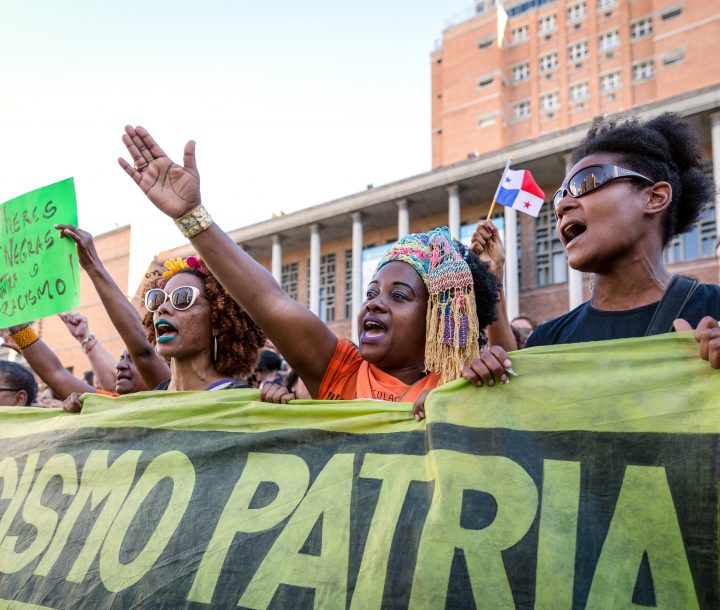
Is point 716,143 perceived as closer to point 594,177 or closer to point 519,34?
point 594,177

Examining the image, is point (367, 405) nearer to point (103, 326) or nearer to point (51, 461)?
point (51, 461)

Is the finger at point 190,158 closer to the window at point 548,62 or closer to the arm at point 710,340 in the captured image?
the arm at point 710,340

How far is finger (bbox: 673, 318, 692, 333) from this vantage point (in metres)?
1.91

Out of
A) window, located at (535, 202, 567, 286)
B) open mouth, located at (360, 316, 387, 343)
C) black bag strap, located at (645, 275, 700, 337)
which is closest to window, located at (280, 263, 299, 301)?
→ window, located at (535, 202, 567, 286)

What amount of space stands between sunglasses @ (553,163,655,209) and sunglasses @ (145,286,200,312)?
1608 mm

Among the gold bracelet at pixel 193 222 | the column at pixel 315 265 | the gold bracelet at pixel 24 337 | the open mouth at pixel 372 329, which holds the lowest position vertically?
the open mouth at pixel 372 329

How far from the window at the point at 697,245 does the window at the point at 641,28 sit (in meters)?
22.5

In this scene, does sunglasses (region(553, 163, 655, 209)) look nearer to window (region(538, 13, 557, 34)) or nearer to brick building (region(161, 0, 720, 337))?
brick building (region(161, 0, 720, 337))

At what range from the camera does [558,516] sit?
1.71m

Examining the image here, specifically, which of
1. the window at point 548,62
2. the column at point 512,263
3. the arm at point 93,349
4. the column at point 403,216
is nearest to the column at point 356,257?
the column at point 403,216

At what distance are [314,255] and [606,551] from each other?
92.3 feet

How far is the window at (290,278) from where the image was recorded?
32531 mm

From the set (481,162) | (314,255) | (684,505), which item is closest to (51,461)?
(684,505)

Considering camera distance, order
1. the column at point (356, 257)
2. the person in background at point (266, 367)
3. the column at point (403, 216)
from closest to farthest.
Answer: the person in background at point (266, 367), the column at point (403, 216), the column at point (356, 257)
